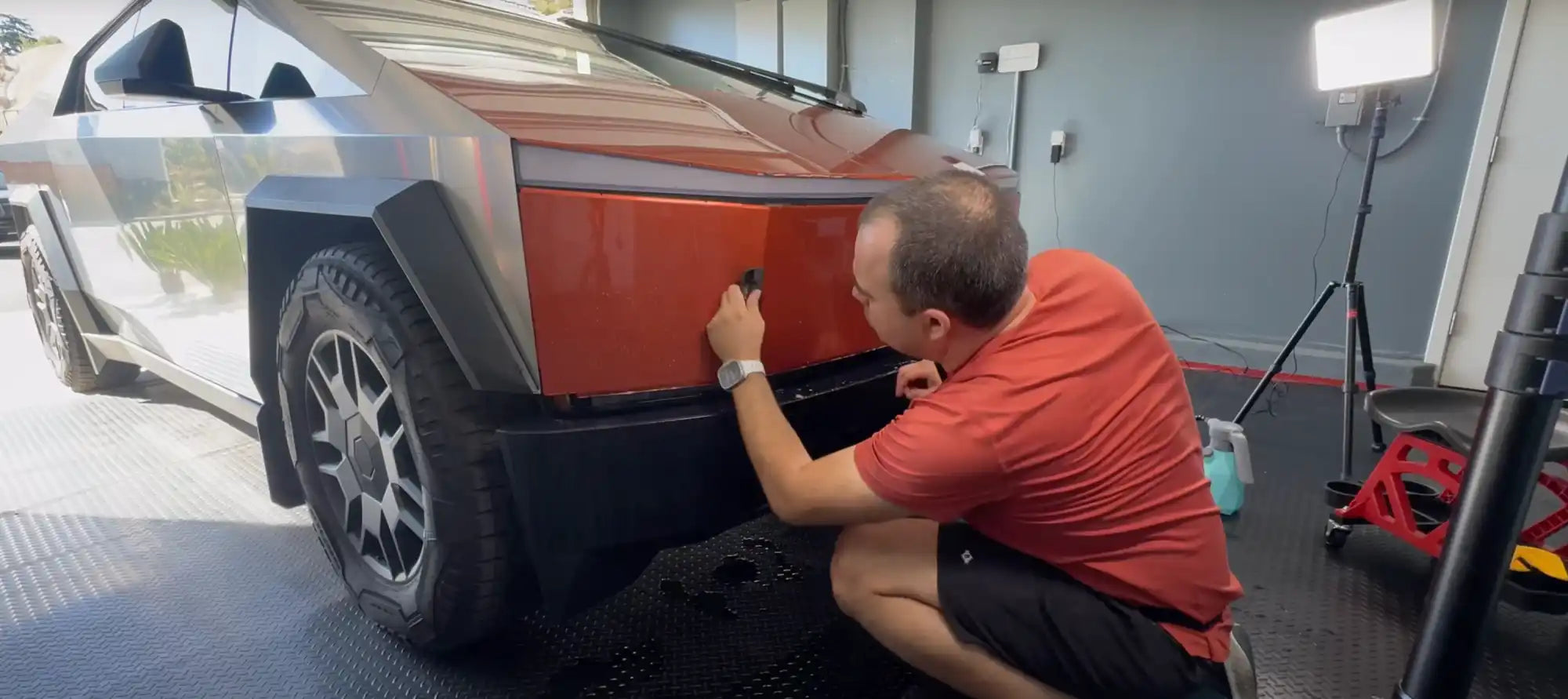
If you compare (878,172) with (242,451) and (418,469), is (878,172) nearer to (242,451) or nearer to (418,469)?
(418,469)

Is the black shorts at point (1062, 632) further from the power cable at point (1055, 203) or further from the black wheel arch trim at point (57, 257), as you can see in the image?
the power cable at point (1055, 203)

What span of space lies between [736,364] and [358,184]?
64 centimetres

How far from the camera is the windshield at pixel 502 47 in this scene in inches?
47.3

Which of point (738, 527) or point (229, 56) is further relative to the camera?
point (738, 527)

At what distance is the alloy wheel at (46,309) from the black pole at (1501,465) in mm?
3764

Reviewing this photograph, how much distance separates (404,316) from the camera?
108 cm

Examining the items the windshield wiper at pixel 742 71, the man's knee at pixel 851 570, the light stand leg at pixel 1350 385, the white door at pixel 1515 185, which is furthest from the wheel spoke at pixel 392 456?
the white door at pixel 1515 185

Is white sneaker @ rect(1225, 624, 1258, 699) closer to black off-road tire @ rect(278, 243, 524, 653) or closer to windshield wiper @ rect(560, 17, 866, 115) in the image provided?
black off-road tire @ rect(278, 243, 524, 653)

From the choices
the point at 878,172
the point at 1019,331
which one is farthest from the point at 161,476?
the point at 1019,331

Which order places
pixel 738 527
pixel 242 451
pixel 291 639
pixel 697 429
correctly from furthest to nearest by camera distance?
pixel 242 451
pixel 738 527
pixel 291 639
pixel 697 429

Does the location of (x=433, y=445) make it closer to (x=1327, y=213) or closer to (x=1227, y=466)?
(x=1227, y=466)

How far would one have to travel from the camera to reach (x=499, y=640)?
55.0 inches

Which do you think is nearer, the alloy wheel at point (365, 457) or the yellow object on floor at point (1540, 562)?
the alloy wheel at point (365, 457)

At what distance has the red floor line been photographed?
10.6 ft
